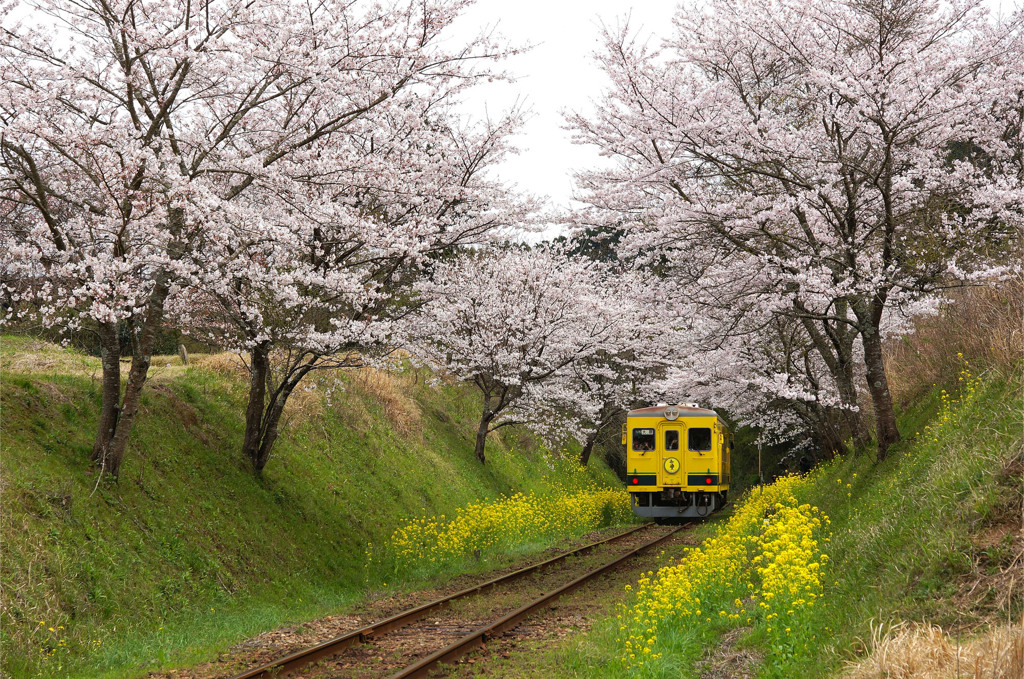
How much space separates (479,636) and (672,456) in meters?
11.6

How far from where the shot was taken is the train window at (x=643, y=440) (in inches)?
752

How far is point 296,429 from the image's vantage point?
15.5 m

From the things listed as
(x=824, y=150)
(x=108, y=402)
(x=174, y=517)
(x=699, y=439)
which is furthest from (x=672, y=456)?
(x=108, y=402)

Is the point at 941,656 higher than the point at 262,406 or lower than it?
lower

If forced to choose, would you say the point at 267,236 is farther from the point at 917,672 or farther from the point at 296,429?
the point at 917,672

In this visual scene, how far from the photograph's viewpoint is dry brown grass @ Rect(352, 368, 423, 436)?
781 inches

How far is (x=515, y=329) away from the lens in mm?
20562

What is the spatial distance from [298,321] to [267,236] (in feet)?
5.17

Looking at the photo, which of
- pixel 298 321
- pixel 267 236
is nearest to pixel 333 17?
pixel 267 236

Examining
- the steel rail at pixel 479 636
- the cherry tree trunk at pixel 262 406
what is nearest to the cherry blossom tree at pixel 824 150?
the steel rail at pixel 479 636

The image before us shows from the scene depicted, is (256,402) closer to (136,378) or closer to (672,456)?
(136,378)

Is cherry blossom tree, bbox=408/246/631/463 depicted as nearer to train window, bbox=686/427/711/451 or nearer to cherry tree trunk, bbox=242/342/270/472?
train window, bbox=686/427/711/451

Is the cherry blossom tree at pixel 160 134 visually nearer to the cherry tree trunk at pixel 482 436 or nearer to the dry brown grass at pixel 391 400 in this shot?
the dry brown grass at pixel 391 400

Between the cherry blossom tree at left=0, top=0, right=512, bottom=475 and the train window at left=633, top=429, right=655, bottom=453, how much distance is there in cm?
1086
